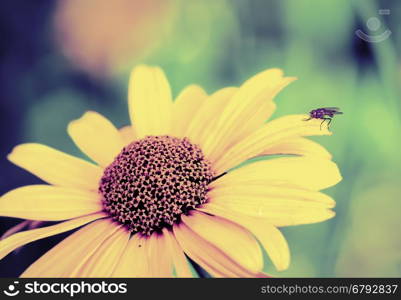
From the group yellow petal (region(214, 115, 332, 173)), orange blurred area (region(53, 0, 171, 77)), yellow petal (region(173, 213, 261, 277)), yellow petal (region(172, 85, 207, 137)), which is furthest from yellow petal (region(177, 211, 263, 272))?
orange blurred area (region(53, 0, 171, 77))

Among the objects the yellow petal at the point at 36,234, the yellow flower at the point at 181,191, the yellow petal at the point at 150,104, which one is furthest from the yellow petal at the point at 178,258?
the yellow petal at the point at 150,104

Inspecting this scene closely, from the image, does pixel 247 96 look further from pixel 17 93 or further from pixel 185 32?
pixel 17 93

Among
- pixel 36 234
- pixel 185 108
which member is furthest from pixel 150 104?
pixel 36 234

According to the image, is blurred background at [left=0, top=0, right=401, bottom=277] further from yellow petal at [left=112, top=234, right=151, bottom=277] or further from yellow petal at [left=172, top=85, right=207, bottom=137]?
yellow petal at [left=112, top=234, right=151, bottom=277]

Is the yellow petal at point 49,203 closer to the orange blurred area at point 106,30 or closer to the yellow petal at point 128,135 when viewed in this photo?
the yellow petal at point 128,135

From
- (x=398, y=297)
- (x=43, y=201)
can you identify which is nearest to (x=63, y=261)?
(x=43, y=201)

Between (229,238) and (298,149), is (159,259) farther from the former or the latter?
(298,149)
